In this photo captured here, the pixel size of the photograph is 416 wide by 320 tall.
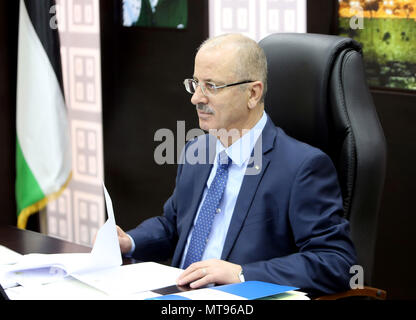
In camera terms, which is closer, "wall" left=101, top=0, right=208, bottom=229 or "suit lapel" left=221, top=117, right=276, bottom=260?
"suit lapel" left=221, top=117, right=276, bottom=260

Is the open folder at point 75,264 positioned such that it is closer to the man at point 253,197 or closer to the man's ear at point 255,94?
the man at point 253,197

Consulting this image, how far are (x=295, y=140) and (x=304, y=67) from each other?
0.21m

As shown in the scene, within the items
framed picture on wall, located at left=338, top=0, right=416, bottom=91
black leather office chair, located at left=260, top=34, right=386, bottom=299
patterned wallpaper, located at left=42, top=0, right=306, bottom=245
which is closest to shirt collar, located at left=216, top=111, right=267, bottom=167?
black leather office chair, located at left=260, top=34, right=386, bottom=299

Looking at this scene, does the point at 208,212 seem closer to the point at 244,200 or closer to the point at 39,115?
the point at 244,200

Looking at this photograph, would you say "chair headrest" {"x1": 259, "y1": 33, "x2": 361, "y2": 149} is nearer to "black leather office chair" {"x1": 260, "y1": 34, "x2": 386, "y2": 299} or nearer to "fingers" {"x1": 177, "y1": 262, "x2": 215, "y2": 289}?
"black leather office chair" {"x1": 260, "y1": 34, "x2": 386, "y2": 299}

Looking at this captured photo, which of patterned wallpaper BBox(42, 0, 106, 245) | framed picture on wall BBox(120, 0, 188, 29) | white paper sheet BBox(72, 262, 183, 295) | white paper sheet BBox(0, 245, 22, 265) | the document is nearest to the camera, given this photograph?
the document

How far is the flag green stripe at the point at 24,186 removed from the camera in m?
3.84

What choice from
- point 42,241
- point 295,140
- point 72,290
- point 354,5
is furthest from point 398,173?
point 72,290

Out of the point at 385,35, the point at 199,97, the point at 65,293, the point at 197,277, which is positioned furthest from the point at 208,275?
the point at 385,35

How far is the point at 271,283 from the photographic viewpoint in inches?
64.2

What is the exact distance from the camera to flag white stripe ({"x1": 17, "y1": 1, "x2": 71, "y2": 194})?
3.74m

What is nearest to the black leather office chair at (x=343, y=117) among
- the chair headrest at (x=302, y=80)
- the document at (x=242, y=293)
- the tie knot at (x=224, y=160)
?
the chair headrest at (x=302, y=80)

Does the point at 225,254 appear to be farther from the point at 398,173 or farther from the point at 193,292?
the point at 398,173

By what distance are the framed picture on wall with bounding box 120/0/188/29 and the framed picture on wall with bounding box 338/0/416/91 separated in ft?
3.16
